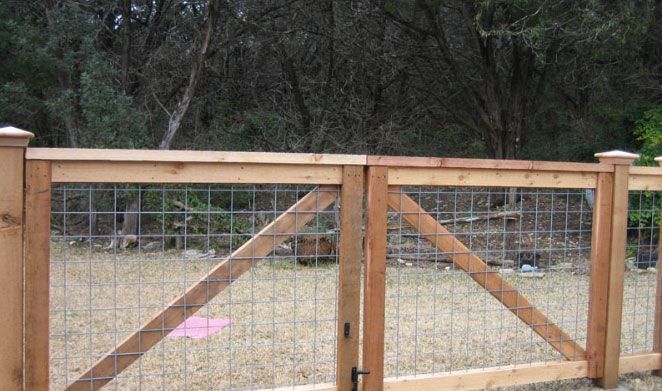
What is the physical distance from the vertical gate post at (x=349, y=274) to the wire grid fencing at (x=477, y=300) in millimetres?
295

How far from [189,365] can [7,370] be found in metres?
1.73

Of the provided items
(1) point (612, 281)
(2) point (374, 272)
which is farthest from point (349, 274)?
(1) point (612, 281)

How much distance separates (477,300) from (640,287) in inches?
97.9

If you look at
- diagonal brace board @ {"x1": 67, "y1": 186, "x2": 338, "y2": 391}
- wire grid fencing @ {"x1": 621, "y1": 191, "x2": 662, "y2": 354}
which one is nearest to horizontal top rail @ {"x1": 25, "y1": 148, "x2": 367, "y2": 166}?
diagonal brace board @ {"x1": 67, "y1": 186, "x2": 338, "y2": 391}

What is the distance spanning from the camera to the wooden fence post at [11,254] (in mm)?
2697

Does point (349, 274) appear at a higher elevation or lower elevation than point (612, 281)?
higher

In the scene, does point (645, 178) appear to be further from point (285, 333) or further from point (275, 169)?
point (285, 333)

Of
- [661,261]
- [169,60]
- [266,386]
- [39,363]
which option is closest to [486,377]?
[266,386]

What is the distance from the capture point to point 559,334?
152 inches

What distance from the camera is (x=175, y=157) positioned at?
9.59 ft

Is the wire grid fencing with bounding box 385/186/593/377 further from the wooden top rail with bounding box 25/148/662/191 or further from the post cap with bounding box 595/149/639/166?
the post cap with bounding box 595/149/639/166

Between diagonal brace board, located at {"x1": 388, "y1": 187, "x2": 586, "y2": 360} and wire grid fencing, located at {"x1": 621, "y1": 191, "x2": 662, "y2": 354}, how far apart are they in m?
1.05

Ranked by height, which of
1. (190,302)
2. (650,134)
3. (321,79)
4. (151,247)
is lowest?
(151,247)

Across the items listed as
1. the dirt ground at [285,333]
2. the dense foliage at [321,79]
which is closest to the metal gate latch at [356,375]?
the dirt ground at [285,333]
